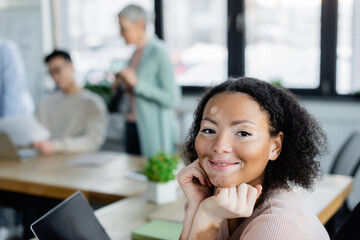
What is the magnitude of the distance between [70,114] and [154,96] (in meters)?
0.66

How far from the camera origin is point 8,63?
372 cm

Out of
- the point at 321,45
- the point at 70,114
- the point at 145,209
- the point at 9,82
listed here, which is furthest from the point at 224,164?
the point at 321,45

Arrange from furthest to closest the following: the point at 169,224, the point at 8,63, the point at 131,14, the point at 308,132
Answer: the point at 8,63
the point at 131,14
the point at 169,224
the point at 308,132

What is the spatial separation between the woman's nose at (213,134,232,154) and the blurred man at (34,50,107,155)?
2116mm

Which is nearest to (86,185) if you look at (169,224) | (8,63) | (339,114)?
(169,224)

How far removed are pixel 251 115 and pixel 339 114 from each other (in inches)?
120

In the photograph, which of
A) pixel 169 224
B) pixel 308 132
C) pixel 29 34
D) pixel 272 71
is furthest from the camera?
pixel 29 34

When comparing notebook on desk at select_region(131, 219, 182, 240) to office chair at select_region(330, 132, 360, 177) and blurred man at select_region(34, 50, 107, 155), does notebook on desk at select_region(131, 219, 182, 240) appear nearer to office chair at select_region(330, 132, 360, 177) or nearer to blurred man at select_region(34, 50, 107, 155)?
office chair at select_region(330, 132, 360, 177)

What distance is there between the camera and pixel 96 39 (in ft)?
17.8

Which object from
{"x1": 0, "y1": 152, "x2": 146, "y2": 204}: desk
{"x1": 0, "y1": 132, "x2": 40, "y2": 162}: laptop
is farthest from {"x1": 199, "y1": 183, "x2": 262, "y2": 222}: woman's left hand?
{"x1": 0, "y1": 132, "x2": 40, "y2": 162}: laptop

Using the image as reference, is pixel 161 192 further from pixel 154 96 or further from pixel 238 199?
pixel 154 96

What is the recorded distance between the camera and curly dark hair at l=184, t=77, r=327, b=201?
1127 millimetres

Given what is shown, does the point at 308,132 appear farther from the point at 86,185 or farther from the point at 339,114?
the point at 339,114

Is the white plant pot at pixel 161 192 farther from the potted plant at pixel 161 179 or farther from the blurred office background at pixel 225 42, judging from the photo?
the blurred office background at pixel 225 42
